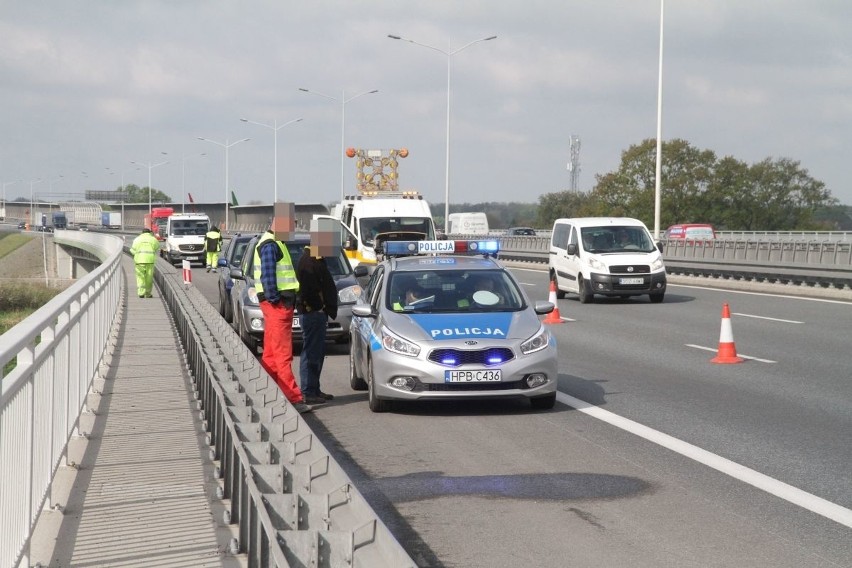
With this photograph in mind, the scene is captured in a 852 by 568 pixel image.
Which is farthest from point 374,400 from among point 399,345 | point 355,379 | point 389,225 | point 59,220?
point 59,220

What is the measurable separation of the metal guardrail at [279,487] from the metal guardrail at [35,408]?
0.96 metres

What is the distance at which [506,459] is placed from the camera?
9352 mm

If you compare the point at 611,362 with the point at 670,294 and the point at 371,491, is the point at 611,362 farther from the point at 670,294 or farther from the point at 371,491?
the point at 670,294

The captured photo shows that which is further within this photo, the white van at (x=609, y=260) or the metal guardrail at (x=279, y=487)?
the white van at (x=609, y=260)

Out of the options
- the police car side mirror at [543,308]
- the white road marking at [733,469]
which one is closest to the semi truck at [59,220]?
the police car side mirror at [543,308]

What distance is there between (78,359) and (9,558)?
448cm

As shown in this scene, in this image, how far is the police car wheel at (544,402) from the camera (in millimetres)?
11883

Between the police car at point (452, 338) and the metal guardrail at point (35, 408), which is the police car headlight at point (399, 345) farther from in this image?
the metal guardrail at point (35, 408)

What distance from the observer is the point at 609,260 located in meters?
28.4

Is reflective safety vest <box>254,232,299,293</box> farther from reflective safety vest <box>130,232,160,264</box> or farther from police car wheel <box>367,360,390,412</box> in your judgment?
reflective safety vest <box>130,232,160,264</box>

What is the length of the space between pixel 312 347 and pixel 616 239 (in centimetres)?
1803

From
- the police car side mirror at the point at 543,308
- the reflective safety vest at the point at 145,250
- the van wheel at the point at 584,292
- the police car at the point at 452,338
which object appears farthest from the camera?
the reflective safety vest at the point at 145,250

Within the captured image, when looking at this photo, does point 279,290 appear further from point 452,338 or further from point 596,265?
point 596,265

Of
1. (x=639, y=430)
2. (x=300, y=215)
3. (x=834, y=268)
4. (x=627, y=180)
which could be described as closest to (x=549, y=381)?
(x=639, y=430)
